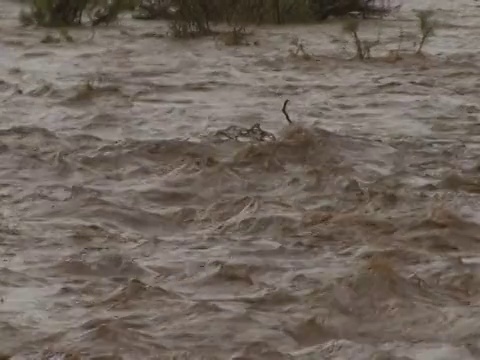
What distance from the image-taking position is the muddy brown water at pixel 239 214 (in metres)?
3.25

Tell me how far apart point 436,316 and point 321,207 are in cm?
135

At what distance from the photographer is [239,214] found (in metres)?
4.54

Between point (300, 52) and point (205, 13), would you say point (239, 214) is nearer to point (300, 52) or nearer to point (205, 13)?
point (300, 52)

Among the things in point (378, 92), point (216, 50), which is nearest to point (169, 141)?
point (378, 92)

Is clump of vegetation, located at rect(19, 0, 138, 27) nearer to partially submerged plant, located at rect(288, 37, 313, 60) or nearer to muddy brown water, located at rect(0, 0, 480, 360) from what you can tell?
partially submerged plant, located at rect(288, 37, 313, 60)

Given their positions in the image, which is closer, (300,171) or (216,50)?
(300,171)

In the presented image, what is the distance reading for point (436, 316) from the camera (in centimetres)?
336

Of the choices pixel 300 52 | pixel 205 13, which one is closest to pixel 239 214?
pixel 300 52

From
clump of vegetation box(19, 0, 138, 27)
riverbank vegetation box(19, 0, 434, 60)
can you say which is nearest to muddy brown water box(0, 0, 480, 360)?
riverbank vegetation box(19, 0, 434, 60)

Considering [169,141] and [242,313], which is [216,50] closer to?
[169,141]

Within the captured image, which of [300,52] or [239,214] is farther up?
[239,214]

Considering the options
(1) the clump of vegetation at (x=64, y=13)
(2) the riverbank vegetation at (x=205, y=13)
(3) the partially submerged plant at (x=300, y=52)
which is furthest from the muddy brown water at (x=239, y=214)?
(1) the clump of vegetation at (x=64, y=13)

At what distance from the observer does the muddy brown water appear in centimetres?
325

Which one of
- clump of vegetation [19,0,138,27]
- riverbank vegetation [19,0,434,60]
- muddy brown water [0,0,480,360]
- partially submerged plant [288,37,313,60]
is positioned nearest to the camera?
muddy brown water [0,0,480,360]
